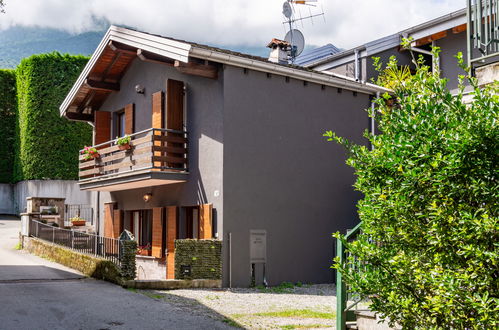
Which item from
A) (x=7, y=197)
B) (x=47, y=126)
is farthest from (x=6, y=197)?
(x=47, y=126)

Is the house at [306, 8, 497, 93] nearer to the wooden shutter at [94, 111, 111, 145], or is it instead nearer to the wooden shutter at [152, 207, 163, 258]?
the wooden shutter at [152, 207, 163, 258]

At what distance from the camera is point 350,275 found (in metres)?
5.97

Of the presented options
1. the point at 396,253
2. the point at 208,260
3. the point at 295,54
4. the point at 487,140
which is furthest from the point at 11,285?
the point at 295,54

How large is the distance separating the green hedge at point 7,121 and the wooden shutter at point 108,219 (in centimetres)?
1554

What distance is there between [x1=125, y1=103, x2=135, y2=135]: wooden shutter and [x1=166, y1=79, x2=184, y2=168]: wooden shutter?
3.28 metres

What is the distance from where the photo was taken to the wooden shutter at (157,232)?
59.4 feet

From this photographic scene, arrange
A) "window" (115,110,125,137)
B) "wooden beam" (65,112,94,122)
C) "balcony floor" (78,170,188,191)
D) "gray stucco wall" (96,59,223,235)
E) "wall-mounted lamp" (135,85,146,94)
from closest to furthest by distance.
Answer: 1. "gray stucco wall" (96,59,223,235)
2. "balcony floor" (78,170,188,191)
3. "wall-mounted lamp" (135,85,146,94)
4. "window" (115,110,125,137)
5. "wooden beam" (65,112,94,122)

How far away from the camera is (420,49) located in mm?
21812

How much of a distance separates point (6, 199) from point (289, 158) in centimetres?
2327

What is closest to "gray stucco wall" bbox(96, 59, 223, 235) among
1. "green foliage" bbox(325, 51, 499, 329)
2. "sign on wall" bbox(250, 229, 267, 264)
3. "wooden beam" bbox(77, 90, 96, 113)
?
"sign on wall" bbox(250, 229, 267, 264)

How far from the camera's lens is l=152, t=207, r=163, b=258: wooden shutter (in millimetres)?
18094

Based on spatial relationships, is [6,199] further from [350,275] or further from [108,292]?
[350,275]

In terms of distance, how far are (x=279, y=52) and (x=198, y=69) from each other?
4976 millimetres

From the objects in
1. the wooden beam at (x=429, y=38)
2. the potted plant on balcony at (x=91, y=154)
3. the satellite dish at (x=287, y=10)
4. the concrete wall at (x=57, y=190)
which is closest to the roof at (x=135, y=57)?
the potted plant on balcony at (x=91, y=154)
